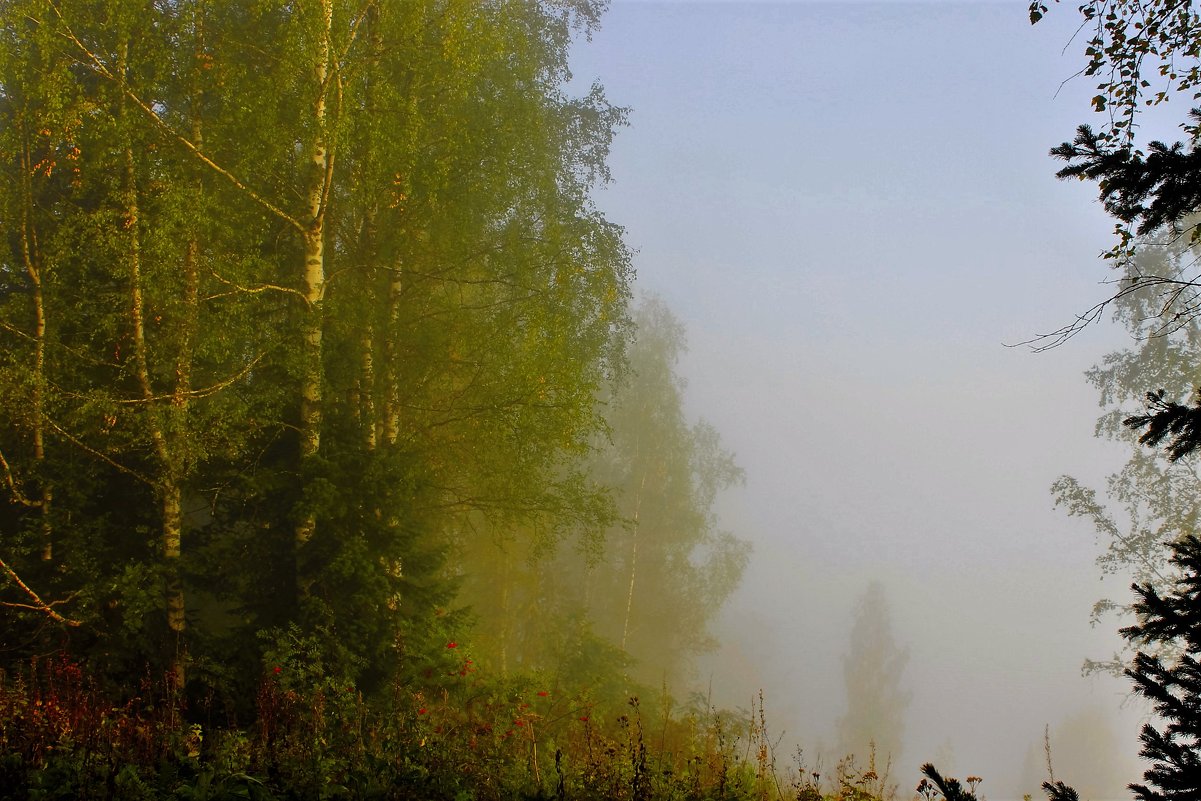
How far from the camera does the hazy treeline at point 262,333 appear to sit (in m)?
7.82

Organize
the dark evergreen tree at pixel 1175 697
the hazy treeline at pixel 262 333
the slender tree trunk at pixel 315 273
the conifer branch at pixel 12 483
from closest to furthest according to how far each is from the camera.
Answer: the dark evergreen tree at pixel 1175 697 → the conifer branch at pixel 12 483 → the hazy treeline at pixel 262 333 → the slender tree trunk at pixel 315 273

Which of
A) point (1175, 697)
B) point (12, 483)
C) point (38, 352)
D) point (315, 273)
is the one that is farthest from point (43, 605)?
Result: point (1175, 697)

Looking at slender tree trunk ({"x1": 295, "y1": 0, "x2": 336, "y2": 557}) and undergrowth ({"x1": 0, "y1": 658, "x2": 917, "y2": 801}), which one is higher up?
slender tree trunk ({"x1": 295, "y1": 0, "x2": 336, "y2": 557})

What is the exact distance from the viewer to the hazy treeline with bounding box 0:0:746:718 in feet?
25.7

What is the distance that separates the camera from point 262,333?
Result: 866cm

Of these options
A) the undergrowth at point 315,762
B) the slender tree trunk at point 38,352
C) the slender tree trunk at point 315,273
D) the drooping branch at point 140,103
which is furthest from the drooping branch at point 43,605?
the drooping branch at point 140,103

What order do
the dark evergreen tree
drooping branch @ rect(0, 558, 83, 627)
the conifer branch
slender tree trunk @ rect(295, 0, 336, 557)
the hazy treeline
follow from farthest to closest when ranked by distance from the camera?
1. slender tree trunk @ rect(295, 0, 336, 557)
2. the hazy treeline
3. the conifer branch
4. drooping branch @ rect(0, 558, 83, 627)
5. the dark evergreen tree

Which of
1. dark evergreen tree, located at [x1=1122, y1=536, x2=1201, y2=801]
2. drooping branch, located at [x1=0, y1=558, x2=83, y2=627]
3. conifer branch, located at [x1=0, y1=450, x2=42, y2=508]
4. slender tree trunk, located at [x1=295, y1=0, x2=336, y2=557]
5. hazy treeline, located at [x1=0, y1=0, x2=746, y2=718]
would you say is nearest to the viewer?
dark evergreen tree, located at [x1=1122, y1=536, x2=1201, y2=801]

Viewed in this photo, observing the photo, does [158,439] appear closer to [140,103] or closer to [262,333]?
[262,333]

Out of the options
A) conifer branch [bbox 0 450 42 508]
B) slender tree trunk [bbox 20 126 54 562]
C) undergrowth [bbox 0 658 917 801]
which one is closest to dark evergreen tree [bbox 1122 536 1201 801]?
undergrowth [bbox 0 658 917 801]

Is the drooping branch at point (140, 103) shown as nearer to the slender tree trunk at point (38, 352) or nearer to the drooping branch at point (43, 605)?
the slender tree trunk at point (38, 352)

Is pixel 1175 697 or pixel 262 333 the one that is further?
pixel 262 333

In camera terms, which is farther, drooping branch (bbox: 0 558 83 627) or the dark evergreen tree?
drooping branch (bbox: 0 558 83 627)

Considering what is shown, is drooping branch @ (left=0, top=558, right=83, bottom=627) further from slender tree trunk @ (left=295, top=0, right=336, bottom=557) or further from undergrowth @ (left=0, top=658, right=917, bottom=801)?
slender tree trunk @ (left=295, top=0, right=336, bottom=557)
